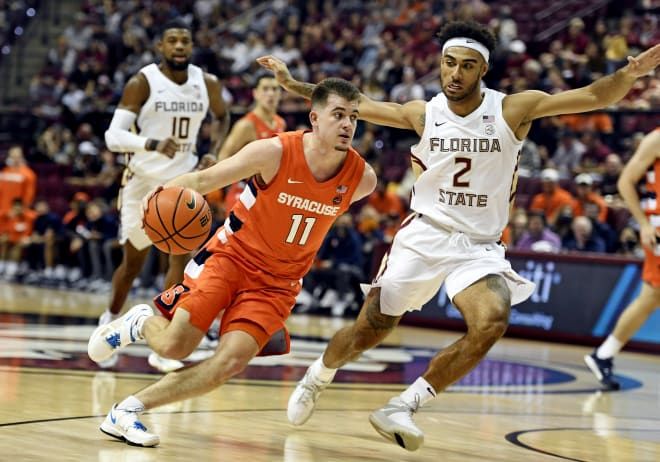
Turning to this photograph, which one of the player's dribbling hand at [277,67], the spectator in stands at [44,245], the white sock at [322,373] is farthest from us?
the spectator in stands at [44,245]

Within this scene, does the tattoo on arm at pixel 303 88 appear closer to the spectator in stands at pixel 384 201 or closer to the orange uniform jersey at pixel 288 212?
the orange uniform jersey at pixel 288 212

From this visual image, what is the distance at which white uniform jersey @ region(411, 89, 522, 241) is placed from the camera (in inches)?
219

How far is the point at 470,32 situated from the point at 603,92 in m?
0.76

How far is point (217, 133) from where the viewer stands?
28.1ft

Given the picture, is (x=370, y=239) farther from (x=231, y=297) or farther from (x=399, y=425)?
(x=399, y=425)

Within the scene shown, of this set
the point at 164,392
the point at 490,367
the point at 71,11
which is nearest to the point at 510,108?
the point at 164,392

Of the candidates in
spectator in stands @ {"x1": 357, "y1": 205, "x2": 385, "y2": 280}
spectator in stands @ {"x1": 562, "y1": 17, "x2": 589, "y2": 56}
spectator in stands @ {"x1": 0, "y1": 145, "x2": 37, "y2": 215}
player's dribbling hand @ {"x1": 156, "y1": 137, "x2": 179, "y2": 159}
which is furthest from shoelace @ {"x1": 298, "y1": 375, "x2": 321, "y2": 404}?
spectator in stands @ {"x1": 0, "y1": 145, "x2": 37, "y2": 215}

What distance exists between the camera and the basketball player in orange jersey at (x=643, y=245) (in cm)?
823

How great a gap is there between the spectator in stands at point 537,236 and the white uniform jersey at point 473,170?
7142 mm

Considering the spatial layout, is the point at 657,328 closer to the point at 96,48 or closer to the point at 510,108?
the point at 510,108

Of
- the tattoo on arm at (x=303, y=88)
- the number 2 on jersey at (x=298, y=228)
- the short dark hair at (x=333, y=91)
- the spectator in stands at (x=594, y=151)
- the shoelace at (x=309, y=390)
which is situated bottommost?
the shoelace at (x=309, y=390)

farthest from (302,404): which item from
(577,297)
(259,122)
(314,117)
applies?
(577,297)

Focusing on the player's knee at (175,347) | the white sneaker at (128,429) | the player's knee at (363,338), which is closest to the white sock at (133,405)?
the white sneaker at (128,429)

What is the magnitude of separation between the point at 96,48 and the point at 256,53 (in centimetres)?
438
